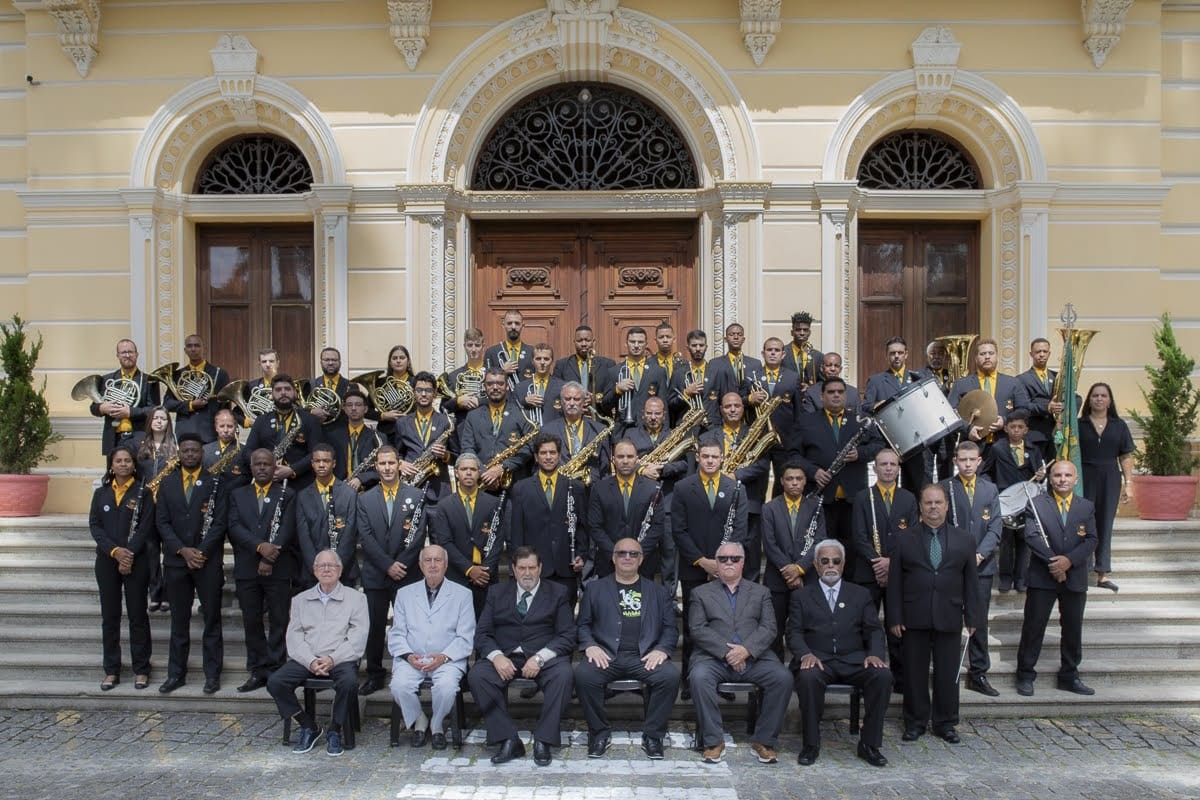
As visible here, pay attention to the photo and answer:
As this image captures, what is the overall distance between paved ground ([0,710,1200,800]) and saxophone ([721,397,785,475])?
203 cm

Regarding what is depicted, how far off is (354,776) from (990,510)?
4975mm

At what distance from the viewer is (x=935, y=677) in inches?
273

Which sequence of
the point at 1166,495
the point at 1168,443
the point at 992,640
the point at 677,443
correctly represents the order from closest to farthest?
1. the point at 992,640
2. the point at 677,443
3. the point at 1166,495
4. the point at 1168,443

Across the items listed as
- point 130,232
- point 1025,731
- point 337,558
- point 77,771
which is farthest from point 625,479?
point 130,232

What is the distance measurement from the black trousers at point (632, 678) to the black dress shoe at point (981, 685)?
239 cm

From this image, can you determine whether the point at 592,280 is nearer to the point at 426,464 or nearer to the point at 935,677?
the point at 426,464

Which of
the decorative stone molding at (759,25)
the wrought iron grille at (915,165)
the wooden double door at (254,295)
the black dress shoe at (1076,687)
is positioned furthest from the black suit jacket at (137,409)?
the black dress shoe at (1076,687)

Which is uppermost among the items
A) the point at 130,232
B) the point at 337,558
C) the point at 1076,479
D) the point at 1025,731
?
the point at 130,232

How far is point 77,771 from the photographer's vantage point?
6.32 metres

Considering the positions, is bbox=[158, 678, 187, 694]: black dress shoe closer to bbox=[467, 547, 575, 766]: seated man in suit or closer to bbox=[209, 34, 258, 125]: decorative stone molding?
bbox=[467, 547, 575, 766]: seated man in suit

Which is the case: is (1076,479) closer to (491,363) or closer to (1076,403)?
(1076,403)

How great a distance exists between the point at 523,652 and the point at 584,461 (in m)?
1.70

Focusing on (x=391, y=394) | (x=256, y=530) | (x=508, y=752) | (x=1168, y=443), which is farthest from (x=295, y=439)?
(x=1168, y=443)

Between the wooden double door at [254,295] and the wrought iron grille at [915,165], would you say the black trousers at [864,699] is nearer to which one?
the wrought iron grille at [915,165]
